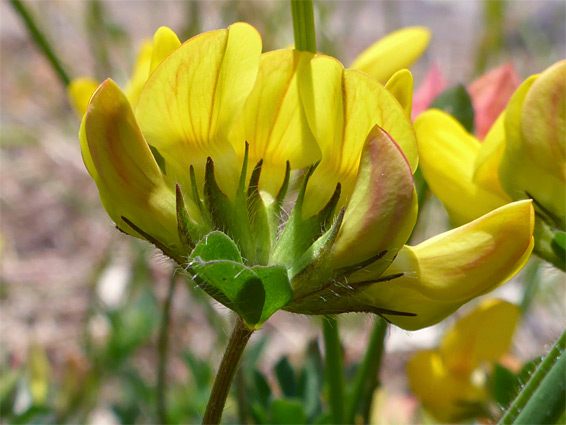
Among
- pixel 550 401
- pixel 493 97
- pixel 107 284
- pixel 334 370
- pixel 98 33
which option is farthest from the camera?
pixel 107 284

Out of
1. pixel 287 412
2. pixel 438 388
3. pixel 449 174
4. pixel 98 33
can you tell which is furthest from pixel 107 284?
pixel 449 174

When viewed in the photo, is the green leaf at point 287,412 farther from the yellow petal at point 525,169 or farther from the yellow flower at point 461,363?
the yellow petal at point 525,169

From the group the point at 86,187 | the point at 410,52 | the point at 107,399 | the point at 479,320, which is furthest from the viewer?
the point at 86,187

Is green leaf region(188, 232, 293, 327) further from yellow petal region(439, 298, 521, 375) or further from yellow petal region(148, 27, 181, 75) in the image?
yellow petal region(439, 298, 521, 375)

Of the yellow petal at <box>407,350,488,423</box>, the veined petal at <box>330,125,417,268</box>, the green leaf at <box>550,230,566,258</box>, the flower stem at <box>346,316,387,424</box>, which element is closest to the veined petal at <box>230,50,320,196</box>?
the veined petal at <box>330,125,417,268</box>

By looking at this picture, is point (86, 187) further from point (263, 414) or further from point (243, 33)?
point (243, 33)

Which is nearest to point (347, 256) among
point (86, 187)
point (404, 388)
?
point (404, 388)

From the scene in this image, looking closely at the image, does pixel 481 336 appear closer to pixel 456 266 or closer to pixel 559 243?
pixel 559 243
